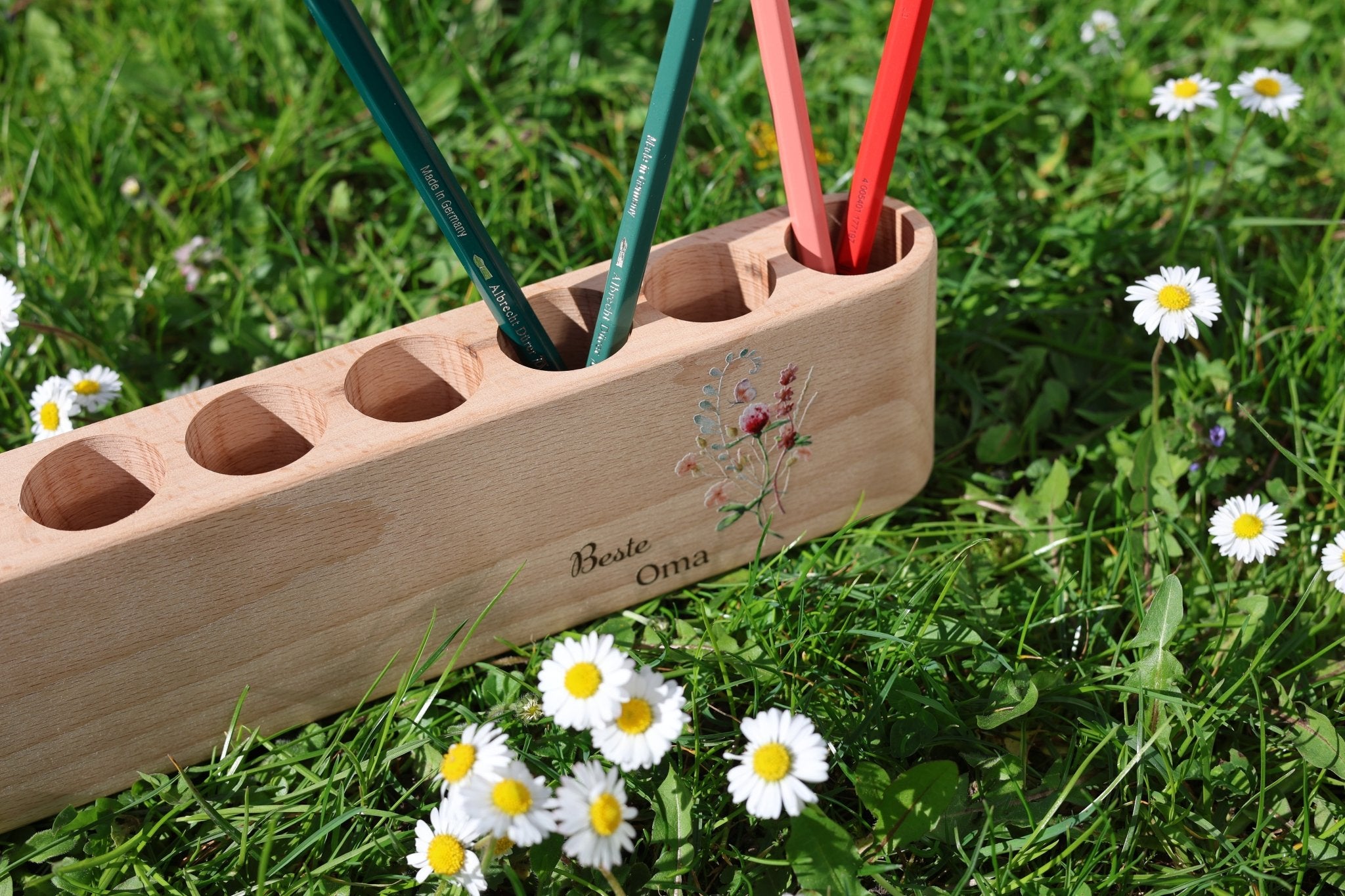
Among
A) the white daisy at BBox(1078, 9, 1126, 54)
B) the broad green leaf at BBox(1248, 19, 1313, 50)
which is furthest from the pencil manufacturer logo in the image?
the broad green leaf at BBox(1248, 19, 1313, 50)

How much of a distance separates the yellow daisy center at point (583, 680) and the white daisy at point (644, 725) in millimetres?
17

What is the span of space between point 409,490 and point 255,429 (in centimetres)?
12

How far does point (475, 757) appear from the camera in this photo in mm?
612

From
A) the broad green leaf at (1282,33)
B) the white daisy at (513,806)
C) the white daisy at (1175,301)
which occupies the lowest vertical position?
the white daisy at (513,806)

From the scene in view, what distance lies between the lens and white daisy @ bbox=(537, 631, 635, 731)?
23.5 inches

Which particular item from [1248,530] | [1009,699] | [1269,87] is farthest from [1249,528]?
[1269,87]

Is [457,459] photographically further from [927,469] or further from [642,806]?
[927,469]

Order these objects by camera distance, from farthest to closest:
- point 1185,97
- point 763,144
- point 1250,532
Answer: point 763,144 → point 1185,97 → point 1250,532

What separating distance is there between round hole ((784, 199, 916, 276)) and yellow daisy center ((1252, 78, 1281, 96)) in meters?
0.44

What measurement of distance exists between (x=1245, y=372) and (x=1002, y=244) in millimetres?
243

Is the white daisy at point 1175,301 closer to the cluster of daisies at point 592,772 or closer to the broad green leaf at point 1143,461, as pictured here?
the broad green leaf at point 1143,461

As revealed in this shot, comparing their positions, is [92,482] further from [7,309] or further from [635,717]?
[635,717]

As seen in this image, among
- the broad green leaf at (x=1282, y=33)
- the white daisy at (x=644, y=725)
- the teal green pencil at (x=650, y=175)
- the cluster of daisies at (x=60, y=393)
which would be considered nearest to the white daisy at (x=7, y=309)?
the cluster of daisies at (x=60, y=393)

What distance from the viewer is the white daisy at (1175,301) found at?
0.76 m
